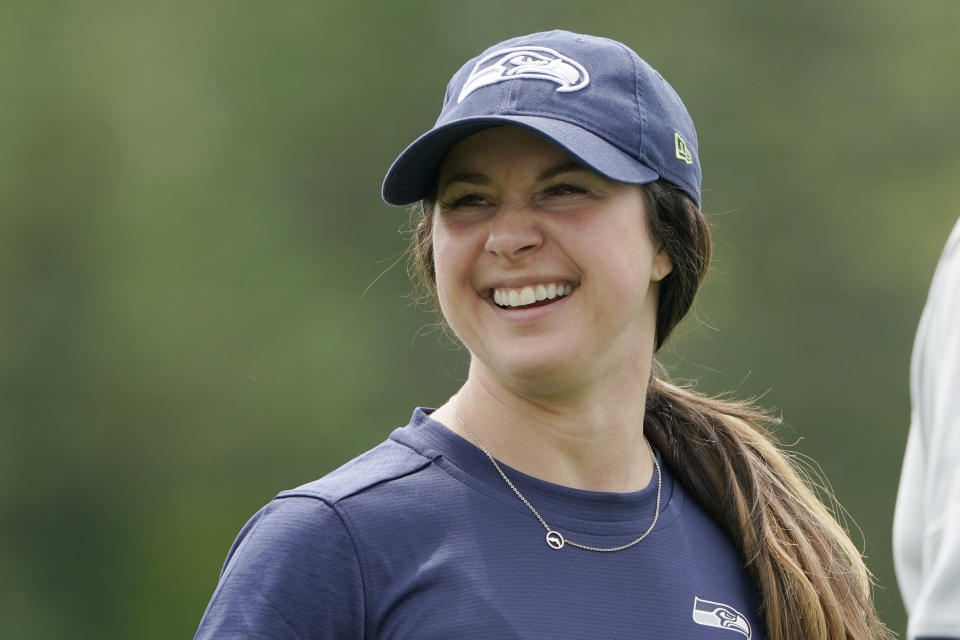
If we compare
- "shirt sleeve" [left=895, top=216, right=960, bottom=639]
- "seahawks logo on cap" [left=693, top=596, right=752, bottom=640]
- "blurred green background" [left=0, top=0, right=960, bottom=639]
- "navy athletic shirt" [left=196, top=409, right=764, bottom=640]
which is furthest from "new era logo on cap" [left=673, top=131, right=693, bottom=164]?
"blurred green background" [left=0, top=0, right=960, bottom=639]

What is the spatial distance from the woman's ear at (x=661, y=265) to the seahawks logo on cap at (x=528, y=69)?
0.89ft

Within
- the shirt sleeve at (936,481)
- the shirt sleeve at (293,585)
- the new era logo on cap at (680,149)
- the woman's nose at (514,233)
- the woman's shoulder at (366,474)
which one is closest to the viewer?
the shirt sleeve at (936,481)

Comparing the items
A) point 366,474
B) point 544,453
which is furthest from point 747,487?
point 366,474

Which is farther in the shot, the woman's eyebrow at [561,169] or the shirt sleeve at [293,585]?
the woman's eyebrow at [561,169]

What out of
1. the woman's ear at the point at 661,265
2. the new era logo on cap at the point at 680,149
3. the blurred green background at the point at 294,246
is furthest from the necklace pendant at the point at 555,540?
the blurred green background at the point at 294,246

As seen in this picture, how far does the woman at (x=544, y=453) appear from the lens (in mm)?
1804

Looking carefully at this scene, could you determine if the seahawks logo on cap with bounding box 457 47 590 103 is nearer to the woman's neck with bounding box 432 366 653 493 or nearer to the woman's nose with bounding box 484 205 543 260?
the woman's nose with bounding box 484 205 543 260

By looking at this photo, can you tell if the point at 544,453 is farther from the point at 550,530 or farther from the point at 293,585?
the point at 293,585

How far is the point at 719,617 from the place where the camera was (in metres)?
2.03

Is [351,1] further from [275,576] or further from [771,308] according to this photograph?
[275,576]

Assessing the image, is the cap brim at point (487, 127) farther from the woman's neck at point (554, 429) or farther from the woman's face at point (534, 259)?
the woman's neck at point (554, 429)

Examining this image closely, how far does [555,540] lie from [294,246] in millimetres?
8676

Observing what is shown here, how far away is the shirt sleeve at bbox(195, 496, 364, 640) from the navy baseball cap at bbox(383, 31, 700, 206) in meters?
0.49

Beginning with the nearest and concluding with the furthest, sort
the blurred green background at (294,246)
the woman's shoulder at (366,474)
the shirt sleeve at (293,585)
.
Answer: the shirt sleeve at (293,585) → the woman's shoulder at (366,474) → the blurred green background at (294,246)
